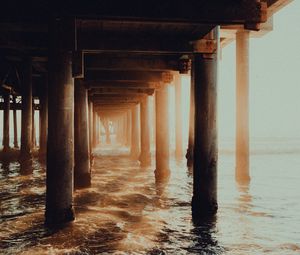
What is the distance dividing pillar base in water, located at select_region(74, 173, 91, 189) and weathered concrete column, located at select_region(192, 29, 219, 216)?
4389 mm

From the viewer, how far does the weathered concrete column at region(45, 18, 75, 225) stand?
5.85m

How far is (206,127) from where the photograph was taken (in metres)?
6.58

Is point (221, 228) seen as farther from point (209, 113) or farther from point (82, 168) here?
point (82, 168)

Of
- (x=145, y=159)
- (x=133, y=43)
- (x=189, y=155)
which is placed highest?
(x=133, y=43)

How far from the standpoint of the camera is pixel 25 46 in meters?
7.46

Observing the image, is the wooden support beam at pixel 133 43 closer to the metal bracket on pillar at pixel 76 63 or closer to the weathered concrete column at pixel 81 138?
the metal bracket on pillar at pixel 76 63

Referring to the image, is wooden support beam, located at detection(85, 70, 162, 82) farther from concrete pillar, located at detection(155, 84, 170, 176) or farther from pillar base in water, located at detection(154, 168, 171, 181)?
pillar base in water, located at detection(154, 168, 171, 181)

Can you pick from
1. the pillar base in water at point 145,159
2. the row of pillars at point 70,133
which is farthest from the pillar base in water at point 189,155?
the row of pillars at point 70,133

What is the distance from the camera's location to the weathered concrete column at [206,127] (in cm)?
656

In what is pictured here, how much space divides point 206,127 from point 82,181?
4773 mm

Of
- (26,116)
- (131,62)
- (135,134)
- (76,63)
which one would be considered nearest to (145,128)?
(135,134)

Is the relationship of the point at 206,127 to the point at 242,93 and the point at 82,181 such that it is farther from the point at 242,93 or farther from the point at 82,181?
the point at 82,181

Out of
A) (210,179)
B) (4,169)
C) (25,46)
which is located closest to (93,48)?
(25,46)

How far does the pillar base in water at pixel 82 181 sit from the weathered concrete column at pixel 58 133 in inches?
160
